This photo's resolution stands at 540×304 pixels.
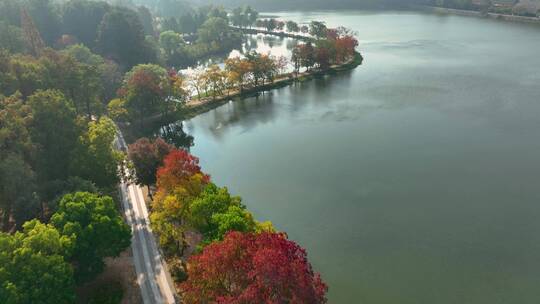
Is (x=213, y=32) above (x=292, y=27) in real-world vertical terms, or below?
above

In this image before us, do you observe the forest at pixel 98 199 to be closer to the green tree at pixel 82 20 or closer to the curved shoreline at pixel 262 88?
the curved shoreline at pixel 262 88

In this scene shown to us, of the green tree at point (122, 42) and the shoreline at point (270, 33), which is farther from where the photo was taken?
the shoreline at point (270, 33)

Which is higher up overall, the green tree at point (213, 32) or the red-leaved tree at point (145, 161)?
the green tree at point (213, 32)

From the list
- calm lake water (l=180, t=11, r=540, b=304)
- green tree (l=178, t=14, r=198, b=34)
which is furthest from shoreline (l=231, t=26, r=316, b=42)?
calm lake water (l=180, t=11, r=540, b=304)

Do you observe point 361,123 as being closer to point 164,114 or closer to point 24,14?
point 164,114

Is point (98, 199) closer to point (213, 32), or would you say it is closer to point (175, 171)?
point (175, 171)

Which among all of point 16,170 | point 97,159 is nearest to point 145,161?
point 97,159

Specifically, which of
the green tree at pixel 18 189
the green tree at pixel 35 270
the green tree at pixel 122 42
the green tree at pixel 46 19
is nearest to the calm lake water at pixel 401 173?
the green tree at pixel 35 270

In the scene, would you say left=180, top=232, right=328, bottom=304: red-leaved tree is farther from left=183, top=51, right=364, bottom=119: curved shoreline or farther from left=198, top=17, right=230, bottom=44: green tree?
left=198, top=17, right=230, bottom=44: green tree
